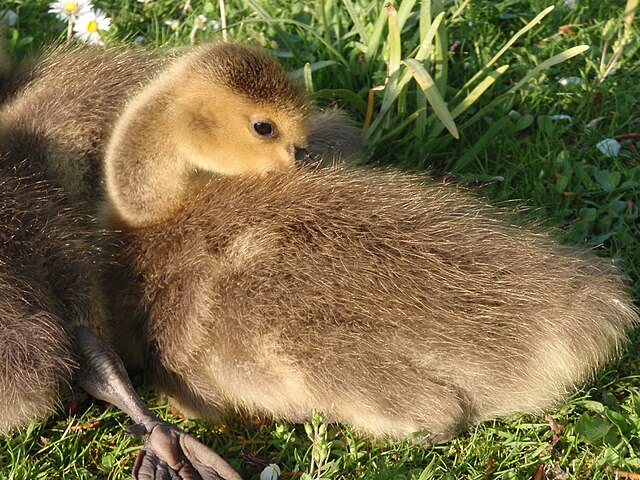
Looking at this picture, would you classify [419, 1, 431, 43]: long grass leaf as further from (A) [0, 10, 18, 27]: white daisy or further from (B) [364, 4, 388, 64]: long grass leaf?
(A) [0, 10, 18, 27]: white daisy

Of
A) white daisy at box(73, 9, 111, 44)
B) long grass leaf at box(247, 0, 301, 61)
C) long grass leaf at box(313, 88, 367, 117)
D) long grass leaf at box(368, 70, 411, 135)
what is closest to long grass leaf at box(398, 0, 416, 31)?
long grass leaf at box(368, 70, 411, 135)

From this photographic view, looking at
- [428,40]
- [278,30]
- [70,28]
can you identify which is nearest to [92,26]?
[70,28]

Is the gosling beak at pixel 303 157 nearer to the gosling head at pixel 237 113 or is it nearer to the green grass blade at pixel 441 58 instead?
the gosling head at pixel 237 113

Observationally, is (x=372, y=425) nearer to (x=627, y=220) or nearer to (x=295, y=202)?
(x=295, y=202)

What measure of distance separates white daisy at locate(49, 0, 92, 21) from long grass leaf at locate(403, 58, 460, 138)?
53.2 inches

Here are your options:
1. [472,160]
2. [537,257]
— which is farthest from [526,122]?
[537,257]

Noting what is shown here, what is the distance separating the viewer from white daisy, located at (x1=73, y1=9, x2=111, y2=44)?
11.8 feet

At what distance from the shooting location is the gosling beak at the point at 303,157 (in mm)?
2559

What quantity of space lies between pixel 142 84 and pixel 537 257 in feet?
4.26

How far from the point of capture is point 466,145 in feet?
10.8

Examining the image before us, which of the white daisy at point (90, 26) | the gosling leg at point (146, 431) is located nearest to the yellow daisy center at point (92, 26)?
the white daisy at point (90, 26)

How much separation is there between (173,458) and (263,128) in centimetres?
84

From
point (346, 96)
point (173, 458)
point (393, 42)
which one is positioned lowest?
point (173, 458)

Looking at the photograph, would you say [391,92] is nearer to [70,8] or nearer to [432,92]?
[432,92]
